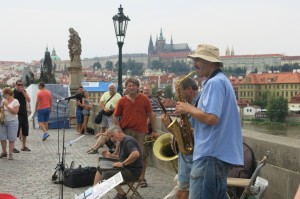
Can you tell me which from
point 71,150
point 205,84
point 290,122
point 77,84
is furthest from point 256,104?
point 205,84

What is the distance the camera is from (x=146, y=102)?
23.5 ft

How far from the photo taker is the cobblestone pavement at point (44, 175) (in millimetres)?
6941

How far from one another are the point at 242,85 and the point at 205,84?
405 feet

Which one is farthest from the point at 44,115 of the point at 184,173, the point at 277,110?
the point at 277,110

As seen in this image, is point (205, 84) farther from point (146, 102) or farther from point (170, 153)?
point (146, 102)

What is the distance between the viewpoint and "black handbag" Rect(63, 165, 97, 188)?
7301 mm

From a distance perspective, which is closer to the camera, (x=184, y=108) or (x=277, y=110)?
(x=184, y=108)

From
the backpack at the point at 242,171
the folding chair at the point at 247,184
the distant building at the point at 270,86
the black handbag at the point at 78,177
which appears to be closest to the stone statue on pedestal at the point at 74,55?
the black handbag at the point at 78,177

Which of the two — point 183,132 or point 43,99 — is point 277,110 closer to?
point 43,99

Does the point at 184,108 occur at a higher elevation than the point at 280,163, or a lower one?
higher

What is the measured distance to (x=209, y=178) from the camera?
3436 millimetres

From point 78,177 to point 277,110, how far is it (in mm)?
86671

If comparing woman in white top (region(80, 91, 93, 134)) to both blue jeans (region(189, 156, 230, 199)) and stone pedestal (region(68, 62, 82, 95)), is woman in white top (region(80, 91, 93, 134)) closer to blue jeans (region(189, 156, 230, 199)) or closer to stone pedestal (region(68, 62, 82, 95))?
stone pedestal (region(68, 62, 82, 95))

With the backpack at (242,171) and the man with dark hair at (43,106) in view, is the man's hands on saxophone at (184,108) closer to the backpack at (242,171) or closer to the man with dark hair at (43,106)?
the backpack at (242,171)
